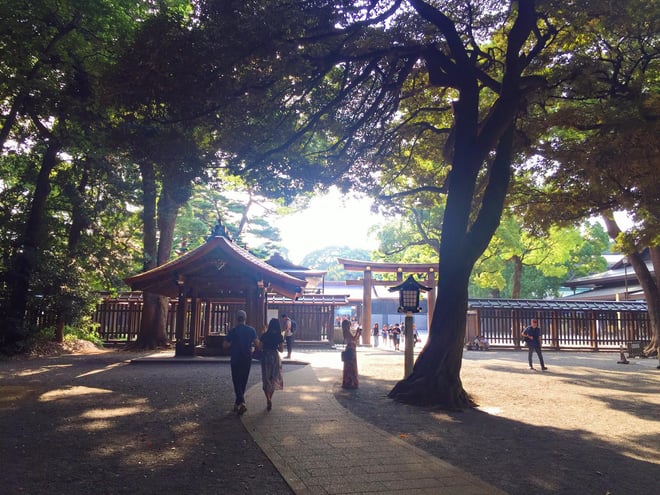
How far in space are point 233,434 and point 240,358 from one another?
174 centimetres

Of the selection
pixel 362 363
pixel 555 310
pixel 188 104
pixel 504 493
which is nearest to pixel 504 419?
pixel 504 493

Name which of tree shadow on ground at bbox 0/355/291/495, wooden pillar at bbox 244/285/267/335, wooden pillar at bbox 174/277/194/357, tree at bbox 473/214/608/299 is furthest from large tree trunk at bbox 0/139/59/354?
tree at bbox 473/214/608/299

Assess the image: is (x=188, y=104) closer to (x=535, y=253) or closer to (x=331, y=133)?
(x=331, y=133)

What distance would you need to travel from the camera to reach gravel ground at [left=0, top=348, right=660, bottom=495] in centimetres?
473

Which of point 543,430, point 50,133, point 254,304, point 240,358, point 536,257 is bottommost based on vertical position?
point 543,430

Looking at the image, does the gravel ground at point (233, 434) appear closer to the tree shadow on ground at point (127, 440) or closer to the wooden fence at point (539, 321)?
the tree shadow on ground at point (127, 440)

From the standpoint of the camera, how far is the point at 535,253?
35000 mm

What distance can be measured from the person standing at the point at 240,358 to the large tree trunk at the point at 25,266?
12.5 meters

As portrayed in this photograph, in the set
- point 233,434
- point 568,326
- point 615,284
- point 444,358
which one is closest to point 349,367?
point 444,358

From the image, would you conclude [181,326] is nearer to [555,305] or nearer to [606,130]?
[606,130]

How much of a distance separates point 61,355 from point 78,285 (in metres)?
2.66

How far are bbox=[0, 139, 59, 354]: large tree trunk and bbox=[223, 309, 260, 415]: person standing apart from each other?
40.9 feet

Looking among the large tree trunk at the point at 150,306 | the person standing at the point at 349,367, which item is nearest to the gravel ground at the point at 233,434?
the person standing at the point at 349,367

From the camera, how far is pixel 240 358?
319 inches
